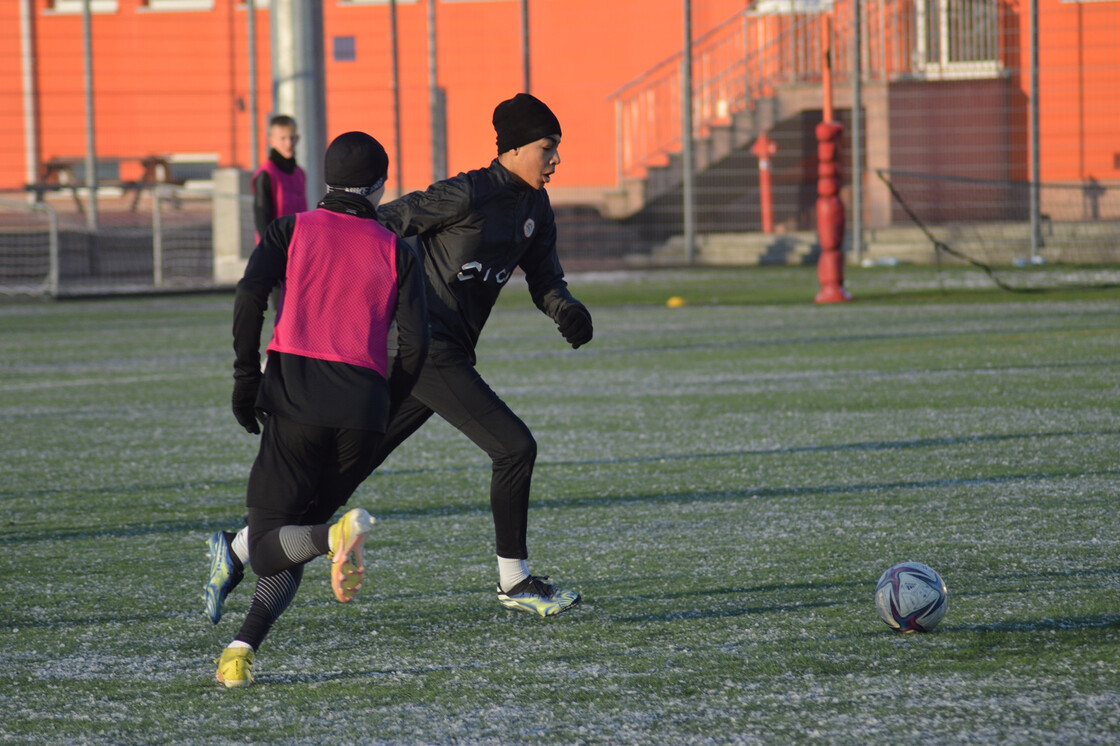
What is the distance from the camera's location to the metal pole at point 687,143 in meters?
23.5

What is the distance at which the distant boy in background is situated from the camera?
41.5 feet

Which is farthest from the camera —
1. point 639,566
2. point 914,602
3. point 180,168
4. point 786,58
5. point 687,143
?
point 180,168

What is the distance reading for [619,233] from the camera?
25.1m

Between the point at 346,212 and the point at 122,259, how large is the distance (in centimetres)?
2035

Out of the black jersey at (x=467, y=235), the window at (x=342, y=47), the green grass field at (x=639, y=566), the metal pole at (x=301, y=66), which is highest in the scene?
the window at (x=342, y=47)

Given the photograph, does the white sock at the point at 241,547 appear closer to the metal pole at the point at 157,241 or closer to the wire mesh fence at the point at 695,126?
the wire mesh fence at the point at 695,126

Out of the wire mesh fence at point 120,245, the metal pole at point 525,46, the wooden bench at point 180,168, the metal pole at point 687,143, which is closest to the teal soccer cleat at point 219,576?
the wire mesh fence at point 120,245

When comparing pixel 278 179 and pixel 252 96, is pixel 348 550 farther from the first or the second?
pixel 252 96

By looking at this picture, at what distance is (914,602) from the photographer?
435cm

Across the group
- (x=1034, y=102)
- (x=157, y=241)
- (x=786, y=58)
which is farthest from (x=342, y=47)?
(x=1034, y=102)

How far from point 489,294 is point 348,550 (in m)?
1.55

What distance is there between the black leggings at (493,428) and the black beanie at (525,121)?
0.74 metres

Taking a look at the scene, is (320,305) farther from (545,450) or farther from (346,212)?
(545,450)

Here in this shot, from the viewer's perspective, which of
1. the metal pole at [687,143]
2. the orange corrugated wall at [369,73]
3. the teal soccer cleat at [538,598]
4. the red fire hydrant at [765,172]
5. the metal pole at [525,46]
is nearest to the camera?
the teal soccer cleat at [538,598]
